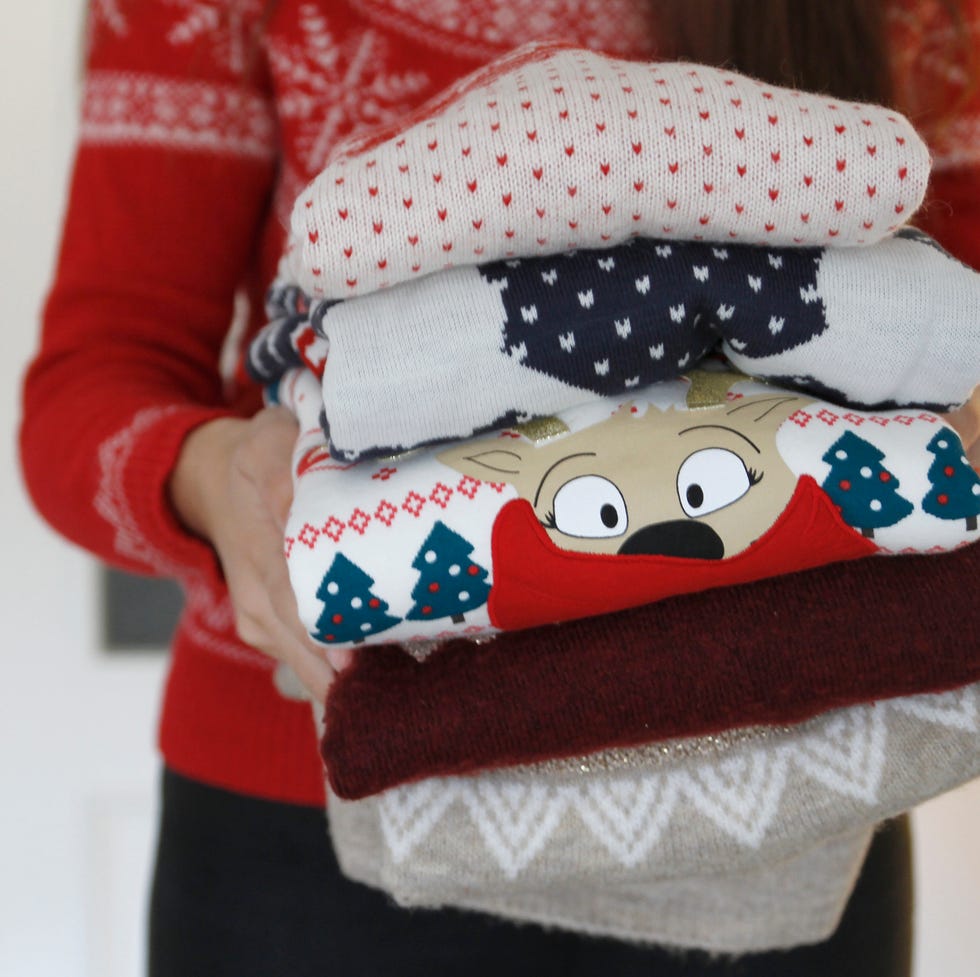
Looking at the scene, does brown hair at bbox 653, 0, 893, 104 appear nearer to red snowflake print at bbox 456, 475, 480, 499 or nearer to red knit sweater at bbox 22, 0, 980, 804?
red knit sweater at bbox 22, 0, 980, 804

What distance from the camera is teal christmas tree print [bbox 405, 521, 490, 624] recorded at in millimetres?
339

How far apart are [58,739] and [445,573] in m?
0.92

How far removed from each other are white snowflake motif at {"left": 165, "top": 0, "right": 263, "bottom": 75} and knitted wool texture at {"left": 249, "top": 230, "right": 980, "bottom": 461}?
0.90 feet

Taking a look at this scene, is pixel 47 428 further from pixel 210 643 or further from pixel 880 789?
pixel 880 789

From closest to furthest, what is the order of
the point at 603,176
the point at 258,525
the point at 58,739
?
the point at 603,176 → the point at 258,525 → the point at 58,739

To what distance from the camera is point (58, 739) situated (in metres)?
1.10

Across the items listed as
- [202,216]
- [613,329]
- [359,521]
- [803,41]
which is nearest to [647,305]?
[613,329]

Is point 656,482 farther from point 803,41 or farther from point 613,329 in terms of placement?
point 803,41

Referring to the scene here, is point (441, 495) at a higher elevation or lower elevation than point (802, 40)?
lower

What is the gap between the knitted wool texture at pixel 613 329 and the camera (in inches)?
13.5

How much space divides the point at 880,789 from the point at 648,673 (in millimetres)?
106

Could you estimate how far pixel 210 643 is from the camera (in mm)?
602

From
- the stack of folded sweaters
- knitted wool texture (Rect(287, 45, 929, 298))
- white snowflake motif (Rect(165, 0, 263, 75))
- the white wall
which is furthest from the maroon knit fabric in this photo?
the white wall

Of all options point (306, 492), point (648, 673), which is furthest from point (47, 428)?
point (648, 673)
